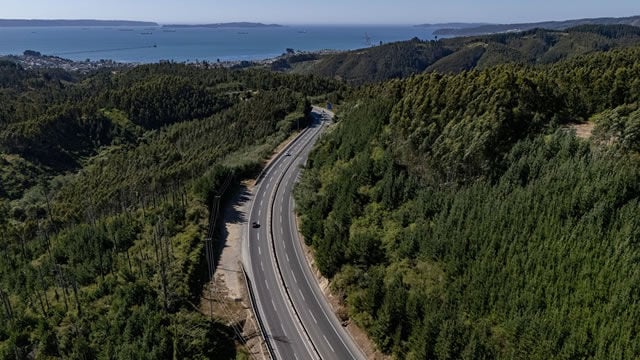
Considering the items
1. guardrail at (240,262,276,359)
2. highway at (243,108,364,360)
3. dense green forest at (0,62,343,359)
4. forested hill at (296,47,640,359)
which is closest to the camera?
forested hill at (296,47,640,359)

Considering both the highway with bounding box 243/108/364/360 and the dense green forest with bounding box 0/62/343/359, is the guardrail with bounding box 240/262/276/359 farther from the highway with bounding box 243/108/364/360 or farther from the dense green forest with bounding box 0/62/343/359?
the dense green forest with bounding box 0/62/343/359

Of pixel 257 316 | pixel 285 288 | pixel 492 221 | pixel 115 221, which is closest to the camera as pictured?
pixel 492 221

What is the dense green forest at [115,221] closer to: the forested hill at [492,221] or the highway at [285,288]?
the highway at [285,288]

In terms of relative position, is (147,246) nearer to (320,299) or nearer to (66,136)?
(320,299)

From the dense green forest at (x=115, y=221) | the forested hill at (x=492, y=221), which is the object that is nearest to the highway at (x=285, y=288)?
the forested hill at (x=492, y=221)

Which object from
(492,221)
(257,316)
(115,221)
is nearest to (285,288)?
(257,316)

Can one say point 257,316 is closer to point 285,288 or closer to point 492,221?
point 285,288

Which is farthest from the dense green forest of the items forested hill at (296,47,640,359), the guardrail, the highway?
forested hill at (296,47,640,359)
